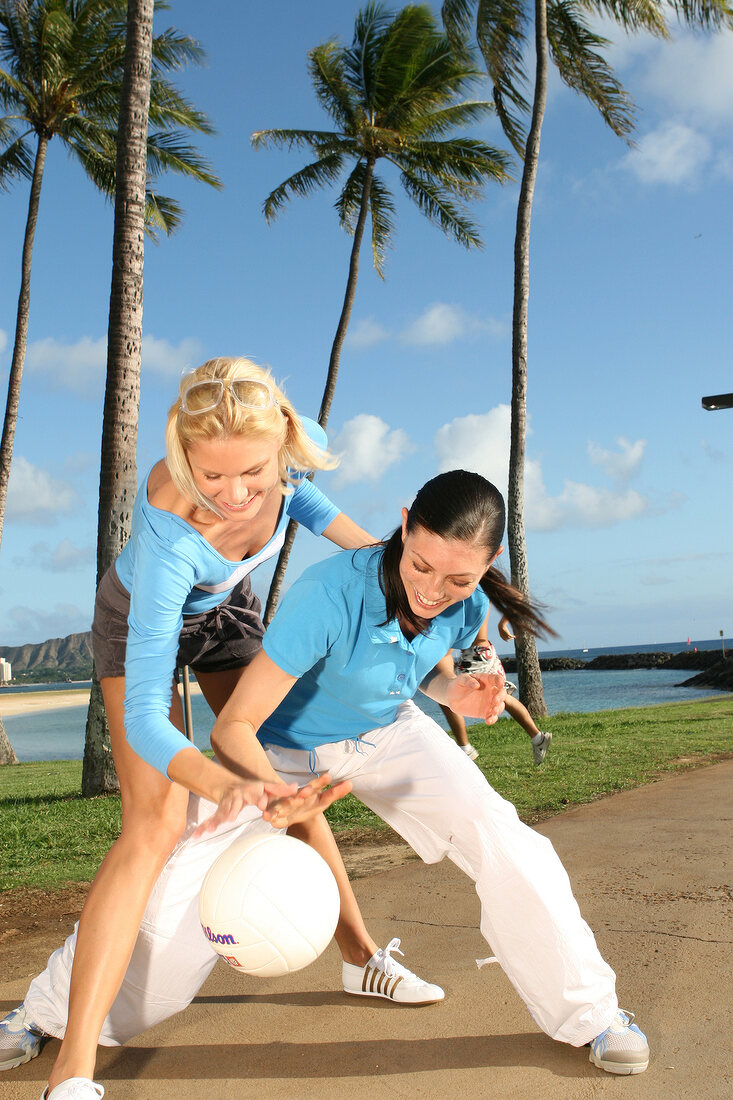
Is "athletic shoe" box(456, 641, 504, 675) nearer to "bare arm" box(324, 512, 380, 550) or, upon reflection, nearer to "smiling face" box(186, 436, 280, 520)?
"bare arm" box(324, 512, 380, 550)

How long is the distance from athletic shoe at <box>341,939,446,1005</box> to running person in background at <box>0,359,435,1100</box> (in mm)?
12

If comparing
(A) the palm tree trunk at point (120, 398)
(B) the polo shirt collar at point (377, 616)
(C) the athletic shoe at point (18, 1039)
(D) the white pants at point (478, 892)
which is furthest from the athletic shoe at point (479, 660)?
(A) the palm tree trunk at point (120, 398)

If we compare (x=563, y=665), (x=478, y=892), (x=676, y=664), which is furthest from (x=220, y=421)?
(x=563, y=665)

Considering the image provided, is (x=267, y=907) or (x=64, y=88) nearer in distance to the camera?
(x=267, y=907)

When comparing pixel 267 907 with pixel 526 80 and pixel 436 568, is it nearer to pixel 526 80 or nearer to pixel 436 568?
pixel 436 568

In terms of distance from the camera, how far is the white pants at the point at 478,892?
2.62m

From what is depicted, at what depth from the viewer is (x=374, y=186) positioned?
21.7 meters

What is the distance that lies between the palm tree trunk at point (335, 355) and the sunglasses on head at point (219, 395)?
15029mm

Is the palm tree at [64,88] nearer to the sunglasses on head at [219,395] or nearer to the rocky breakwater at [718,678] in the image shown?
the sunglasses on head at [219,395]

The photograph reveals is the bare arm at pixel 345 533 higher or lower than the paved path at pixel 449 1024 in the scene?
higher

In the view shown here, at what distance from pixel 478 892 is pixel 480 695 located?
2.12 ft

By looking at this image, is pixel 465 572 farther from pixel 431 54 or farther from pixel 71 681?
pixel 71 681

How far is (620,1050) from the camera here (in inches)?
102

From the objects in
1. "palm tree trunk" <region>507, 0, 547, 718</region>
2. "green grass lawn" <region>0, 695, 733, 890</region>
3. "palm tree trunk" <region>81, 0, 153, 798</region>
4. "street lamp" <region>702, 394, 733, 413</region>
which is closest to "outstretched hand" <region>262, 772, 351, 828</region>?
"green grass lawn" <region>0, 695, 733, 890</region>
